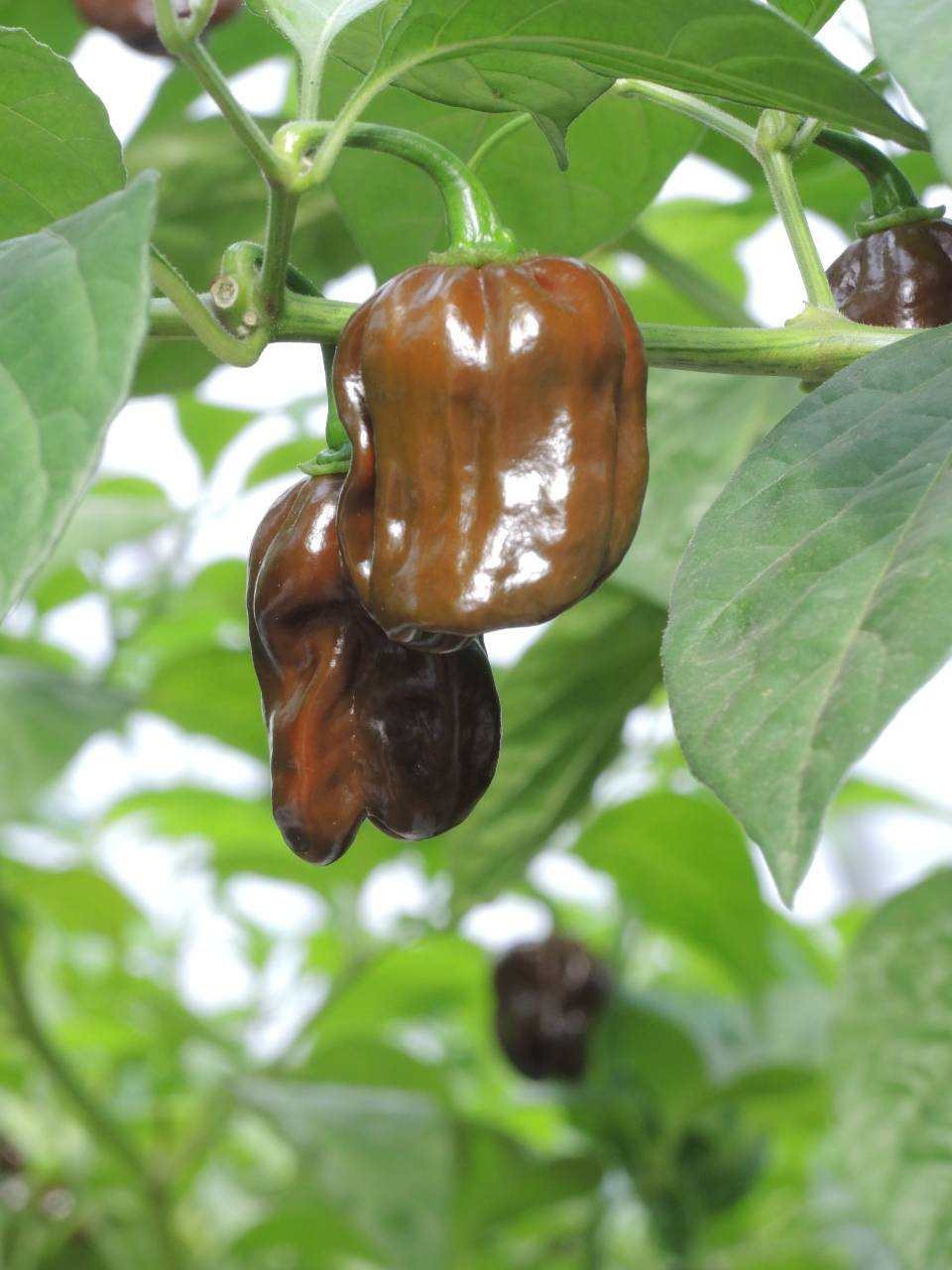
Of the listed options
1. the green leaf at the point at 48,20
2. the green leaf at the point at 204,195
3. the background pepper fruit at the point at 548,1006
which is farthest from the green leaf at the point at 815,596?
the background pepper fruit at the point at 548,1006

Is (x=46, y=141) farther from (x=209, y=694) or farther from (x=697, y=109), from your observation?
(x=209, y=694)

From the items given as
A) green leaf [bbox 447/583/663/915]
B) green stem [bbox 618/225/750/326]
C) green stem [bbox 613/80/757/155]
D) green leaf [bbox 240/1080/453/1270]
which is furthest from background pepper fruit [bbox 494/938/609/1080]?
green stem [bbox 613/80/757/155]

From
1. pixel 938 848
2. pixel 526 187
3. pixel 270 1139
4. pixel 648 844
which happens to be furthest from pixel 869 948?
pixel 938 848

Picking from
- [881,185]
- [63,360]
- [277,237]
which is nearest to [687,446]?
[881,185]

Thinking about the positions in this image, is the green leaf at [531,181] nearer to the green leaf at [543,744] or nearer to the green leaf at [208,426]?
the green leaf at [543,744]

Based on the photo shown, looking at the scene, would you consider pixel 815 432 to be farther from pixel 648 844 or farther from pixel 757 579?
pixel 648 844

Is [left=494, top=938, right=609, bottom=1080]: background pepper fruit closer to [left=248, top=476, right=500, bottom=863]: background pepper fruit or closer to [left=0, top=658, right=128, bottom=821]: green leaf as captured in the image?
[left=0, top=658, right=128, bottom=821]: green leaf
